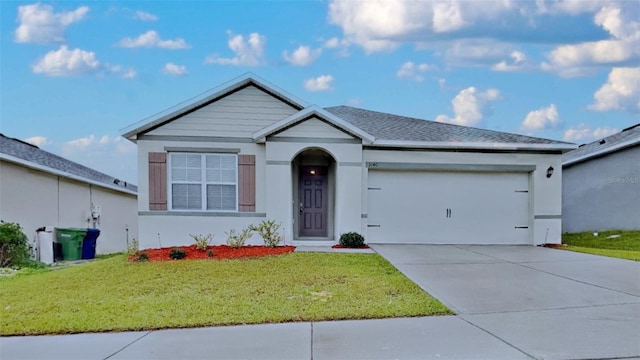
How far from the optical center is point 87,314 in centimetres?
564

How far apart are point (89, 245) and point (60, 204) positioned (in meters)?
1.76

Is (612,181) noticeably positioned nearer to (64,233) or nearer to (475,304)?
(475,304)

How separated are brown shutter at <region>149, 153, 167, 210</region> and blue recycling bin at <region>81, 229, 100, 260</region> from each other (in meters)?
4.23

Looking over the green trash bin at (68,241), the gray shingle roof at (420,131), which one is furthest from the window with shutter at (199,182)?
the gray shingle roof at (420,131)

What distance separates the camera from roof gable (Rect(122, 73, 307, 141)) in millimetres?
11516

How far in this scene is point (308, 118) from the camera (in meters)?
11.6

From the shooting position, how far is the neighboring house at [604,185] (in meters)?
14.7

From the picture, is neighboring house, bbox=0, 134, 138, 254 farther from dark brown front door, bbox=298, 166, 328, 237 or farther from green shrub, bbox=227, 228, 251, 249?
dark brown front door, bbox=298, 166, 328, 237

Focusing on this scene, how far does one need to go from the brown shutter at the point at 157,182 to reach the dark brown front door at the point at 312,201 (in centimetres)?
394

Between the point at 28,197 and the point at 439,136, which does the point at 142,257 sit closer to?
the point at 28,197

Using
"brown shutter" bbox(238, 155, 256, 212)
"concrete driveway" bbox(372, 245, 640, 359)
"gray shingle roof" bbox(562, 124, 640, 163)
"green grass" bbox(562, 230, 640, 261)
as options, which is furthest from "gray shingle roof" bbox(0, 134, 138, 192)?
"gray shingle roof" bbox(562, 124, 640, 163)

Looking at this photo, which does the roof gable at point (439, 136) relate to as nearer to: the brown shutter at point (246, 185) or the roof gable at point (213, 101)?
the roof gable at point (213, 101)

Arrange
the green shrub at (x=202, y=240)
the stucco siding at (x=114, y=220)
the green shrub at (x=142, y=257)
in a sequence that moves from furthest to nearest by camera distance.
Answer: the stucco siding at (x=114, y=220)
the green shrub at (x=202, y=240)
the green shrub at (x=142, y=257)

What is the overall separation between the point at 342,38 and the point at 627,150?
1121 centimetres
